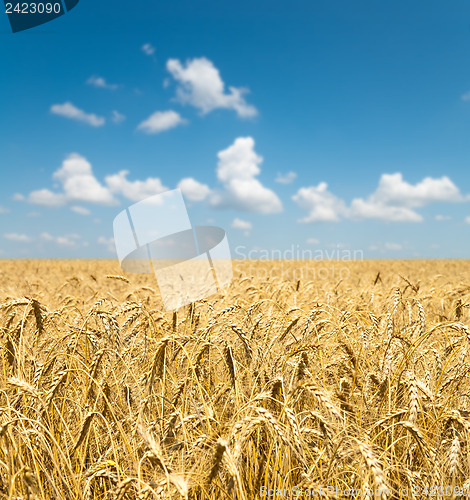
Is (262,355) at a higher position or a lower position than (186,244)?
lower

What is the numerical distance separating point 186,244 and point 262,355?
16.2 ft

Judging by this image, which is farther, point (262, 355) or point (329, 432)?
point (262, 355)

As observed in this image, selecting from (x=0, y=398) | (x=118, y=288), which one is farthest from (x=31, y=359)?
(x=118, y=288)

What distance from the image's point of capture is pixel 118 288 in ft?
29.1

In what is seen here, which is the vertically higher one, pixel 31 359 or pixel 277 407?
pixel 31 359

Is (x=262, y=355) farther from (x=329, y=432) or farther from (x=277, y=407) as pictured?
(x=329, y=432)

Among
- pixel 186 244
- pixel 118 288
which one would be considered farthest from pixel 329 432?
pixel 118 288

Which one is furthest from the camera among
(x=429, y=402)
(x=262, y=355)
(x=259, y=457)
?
(x=262, y=355)

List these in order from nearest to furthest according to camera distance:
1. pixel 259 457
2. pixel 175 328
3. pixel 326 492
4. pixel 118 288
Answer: pixel 326 492 < pixel 259 457 < pixel 175 328 < pixel 118 288

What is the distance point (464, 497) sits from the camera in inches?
64.7

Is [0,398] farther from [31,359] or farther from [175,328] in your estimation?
[175,328]

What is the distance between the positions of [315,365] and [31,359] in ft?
6.80

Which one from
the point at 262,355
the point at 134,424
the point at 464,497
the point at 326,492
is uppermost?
the point at 262,355

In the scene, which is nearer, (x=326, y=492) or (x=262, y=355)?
(x=326, y=492)
